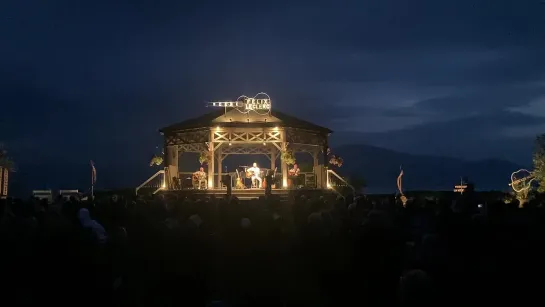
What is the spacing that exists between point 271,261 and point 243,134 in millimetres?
21218

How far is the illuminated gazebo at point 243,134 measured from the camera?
1057 inches

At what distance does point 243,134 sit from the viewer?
27594 millimetres

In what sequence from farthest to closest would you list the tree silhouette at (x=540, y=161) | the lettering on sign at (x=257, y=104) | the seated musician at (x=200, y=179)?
the lettering on sign at (x=257, y=104)
the seated musician at (x=200, y=179)
the tree silhouette at (x=540, y=161)

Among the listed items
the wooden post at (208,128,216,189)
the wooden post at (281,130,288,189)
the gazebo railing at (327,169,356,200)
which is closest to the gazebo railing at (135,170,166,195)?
the wooden post at (208,128,216,189)

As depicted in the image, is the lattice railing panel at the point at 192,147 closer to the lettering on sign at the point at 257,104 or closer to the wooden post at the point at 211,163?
the wooden post at the point at 211,163

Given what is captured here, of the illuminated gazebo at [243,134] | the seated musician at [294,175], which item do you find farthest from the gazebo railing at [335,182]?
the seated musician at [294,175]

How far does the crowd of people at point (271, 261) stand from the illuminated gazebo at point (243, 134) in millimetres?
18813

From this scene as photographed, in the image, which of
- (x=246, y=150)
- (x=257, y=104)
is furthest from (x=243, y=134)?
(x=246, y=150)

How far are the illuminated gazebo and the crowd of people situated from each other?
18813 millimetres

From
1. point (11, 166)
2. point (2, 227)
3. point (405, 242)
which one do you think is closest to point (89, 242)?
point (2, 227)

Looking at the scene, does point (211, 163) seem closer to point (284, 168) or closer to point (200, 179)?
point (200, 179)

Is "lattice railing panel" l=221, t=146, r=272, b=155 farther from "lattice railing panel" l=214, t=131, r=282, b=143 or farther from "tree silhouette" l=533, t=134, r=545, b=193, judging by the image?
"tree silhouette" l=533, t=134, r=545, b=193

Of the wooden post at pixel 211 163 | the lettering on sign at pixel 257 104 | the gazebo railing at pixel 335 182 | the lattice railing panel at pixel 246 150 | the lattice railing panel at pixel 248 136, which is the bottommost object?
the gazebo railing at pixel 335 182

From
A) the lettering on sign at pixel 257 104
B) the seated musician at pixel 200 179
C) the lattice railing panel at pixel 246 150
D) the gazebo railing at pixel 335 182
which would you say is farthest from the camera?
the lattice railing panel at pixel 246 150
